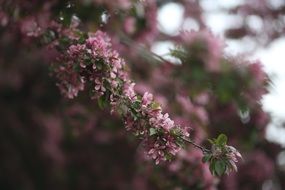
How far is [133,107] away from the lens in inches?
79.3

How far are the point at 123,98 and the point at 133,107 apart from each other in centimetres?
6

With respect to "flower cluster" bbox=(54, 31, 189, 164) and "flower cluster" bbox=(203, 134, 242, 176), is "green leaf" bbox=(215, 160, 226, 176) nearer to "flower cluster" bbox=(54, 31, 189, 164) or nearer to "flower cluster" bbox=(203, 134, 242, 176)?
"flower cluster" bbox=(203, 134, 242, 176)

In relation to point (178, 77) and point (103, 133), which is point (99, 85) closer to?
point (178, 77)

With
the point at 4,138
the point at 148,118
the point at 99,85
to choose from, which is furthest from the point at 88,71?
the point at 4,138

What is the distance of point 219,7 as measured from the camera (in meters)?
5.84

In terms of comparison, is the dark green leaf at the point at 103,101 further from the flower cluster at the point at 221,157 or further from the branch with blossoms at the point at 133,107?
the flower cluster at the point at 221,157

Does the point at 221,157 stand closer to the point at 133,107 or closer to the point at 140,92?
the point at 133,107

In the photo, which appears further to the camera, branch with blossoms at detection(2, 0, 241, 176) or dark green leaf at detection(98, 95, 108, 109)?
dark green leaf at detection(98, 95, 108, 109)

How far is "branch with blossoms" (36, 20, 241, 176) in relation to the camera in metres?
2.00

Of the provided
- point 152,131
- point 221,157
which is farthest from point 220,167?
point 152,131

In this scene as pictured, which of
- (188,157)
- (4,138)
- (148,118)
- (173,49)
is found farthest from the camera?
(4,138)

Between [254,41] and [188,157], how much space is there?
261 centimetres

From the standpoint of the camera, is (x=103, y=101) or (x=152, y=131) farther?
(x=103, y=101)

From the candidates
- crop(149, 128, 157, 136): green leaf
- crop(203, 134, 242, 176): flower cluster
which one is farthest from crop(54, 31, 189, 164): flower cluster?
crop(203, 134, 242, 176): flower cluster
